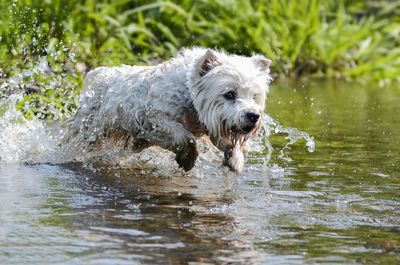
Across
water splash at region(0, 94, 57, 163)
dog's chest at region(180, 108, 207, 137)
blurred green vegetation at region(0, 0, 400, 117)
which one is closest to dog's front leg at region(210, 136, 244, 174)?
dog's chest at region(180, 108, 207, 137)

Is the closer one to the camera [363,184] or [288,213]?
[288,213]

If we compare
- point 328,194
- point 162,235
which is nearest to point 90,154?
point 328,194

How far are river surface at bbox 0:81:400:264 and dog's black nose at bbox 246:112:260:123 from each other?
58 centimetres

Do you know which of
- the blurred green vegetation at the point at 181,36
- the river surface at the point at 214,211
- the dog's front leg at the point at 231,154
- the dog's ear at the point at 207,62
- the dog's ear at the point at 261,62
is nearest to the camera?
the river surface at the point at 214,211

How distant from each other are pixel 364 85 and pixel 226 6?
275 cm

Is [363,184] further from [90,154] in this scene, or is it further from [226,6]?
[226,6]

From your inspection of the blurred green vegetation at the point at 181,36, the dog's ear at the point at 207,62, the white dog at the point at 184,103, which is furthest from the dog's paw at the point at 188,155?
the blurred green vegetation at the point at 181,36

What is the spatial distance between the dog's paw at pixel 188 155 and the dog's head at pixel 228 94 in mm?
244

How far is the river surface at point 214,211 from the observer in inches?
220

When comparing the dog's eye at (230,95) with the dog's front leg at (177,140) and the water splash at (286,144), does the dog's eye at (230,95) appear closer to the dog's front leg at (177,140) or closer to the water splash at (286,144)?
the dog's front leg at (177,140)

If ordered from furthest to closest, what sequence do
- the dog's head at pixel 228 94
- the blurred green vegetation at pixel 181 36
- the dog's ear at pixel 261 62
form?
the blurred green vegetation at pixel 181 36 → the dog's ear at pixel 261 62 → the dog's head at pixel 228 94

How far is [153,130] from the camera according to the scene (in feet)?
26.1

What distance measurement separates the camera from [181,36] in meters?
15.2

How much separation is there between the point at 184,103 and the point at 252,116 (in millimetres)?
750
